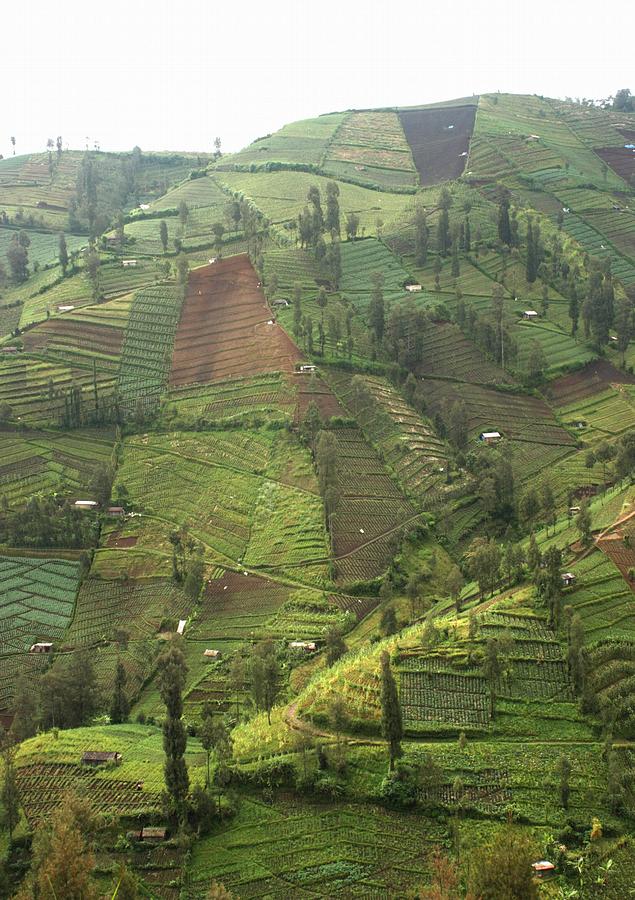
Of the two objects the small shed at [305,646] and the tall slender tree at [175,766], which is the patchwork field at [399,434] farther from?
the tall slender tree at [175,766]

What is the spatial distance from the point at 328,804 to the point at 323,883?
5.51 metres

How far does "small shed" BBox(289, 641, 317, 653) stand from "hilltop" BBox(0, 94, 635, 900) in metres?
0.23

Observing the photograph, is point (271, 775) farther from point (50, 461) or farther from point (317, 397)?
point (317, 397)

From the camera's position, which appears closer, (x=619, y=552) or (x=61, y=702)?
(x=61, y=702)

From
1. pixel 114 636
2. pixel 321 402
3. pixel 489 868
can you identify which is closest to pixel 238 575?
pixel 114 636

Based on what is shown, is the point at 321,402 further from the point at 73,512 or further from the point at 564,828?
the point at 564,828

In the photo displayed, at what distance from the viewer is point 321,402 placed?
108m

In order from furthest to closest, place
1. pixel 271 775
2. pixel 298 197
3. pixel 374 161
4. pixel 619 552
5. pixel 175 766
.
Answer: pixel 374 161 < pixel 298 197 < pixel 619 552 < pixel 271 775 < pixel 175 766

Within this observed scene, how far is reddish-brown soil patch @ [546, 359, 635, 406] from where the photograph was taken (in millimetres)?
116750

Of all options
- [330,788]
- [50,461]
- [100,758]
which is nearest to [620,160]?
[50,461]

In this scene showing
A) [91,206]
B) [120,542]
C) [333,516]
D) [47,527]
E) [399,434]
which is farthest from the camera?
[91,206]

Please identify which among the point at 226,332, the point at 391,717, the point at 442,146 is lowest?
the point at 391,717

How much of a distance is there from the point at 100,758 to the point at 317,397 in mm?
53038

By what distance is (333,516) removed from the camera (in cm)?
9162
